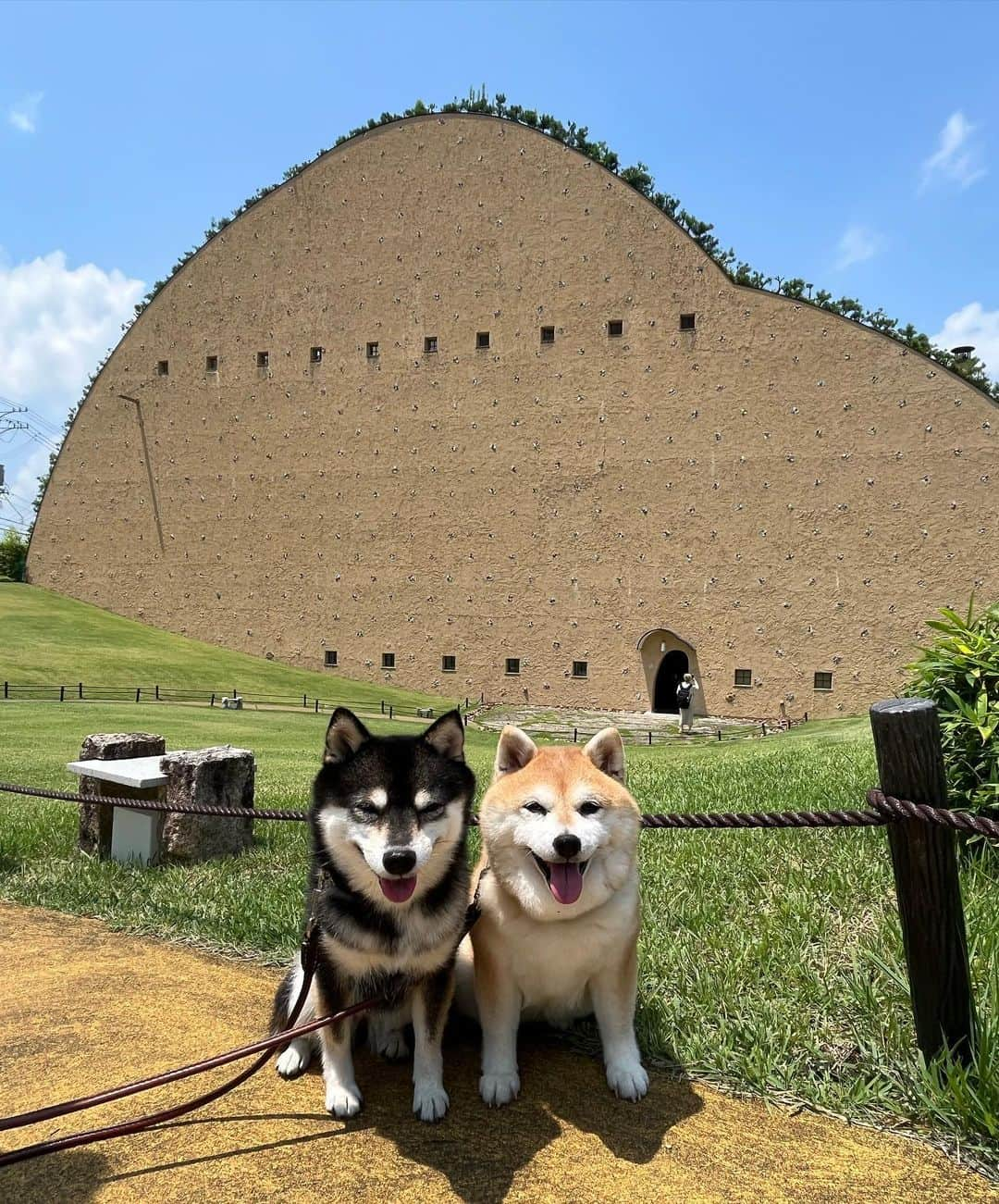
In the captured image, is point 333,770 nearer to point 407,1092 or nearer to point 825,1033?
point 407,1092

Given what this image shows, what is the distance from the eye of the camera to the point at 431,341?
107ft

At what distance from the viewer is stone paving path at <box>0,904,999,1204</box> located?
82.3 inches

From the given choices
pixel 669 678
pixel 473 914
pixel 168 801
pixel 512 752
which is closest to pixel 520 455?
pixel 669 678

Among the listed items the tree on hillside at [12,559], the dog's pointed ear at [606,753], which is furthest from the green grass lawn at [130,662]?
the dog's pointed ear at [606,753]

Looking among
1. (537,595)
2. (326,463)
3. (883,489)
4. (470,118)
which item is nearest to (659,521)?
(537,595)

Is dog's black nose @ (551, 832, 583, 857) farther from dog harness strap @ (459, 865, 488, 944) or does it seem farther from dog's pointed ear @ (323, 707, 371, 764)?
dog's pointed ear @ (323, 707, 371, 764)

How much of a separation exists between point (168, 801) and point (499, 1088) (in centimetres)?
391

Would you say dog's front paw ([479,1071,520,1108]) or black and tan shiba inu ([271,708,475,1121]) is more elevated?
black and tan shiba inu ([271,708,475,1121])

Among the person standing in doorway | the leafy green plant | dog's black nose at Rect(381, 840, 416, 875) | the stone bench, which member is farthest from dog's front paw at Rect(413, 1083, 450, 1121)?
the person standing in doorway

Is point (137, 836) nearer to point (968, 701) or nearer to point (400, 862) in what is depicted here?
point (400, 862)

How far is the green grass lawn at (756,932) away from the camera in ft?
8.21

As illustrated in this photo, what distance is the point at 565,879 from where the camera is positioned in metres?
2.30

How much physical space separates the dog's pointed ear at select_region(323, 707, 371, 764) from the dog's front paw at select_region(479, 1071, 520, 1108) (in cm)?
113

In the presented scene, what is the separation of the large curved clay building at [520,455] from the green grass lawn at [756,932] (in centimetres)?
2237
